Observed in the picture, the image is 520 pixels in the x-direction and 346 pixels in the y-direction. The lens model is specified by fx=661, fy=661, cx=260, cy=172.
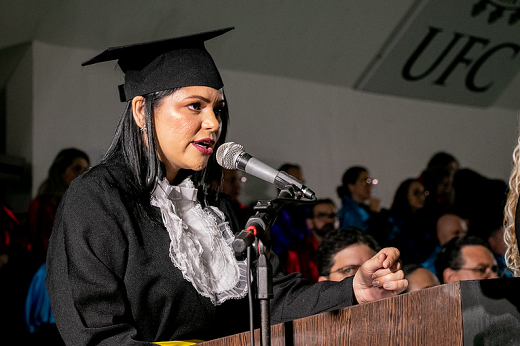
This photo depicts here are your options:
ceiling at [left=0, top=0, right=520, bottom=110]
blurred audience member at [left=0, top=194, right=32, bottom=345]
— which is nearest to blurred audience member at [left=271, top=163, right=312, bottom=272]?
ceiling at [left=0, top=0, right=520, bottom=110]

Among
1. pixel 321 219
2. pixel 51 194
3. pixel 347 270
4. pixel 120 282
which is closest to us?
pixel 120 282

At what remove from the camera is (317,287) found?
1.85 metres

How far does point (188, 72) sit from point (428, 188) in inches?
168

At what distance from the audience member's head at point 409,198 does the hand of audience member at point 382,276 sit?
3.89 meters

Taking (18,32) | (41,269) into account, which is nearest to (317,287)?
(41,269)

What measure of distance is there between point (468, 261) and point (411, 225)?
1.74 m

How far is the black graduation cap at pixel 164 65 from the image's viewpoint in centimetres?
184

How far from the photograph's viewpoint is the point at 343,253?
316 cm

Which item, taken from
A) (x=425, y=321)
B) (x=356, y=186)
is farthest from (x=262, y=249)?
(x=356, y=186)

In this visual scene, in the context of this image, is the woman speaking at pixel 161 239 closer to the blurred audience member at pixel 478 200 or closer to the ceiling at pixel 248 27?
the ceiling at pixel 248 27

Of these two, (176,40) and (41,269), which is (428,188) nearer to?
(41,269)

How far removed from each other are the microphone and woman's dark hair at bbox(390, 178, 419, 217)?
4.06m

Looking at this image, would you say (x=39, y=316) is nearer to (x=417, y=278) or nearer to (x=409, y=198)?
(x=417, y=278)

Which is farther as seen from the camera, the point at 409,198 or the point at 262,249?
the point at 409,198
